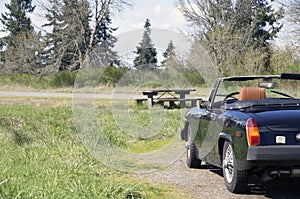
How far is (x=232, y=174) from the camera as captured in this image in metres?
→ 6.21

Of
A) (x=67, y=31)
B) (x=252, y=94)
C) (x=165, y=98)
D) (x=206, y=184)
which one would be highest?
(x=67, y=31)

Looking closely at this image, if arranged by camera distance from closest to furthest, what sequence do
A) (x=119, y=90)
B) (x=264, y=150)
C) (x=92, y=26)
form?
(x=264, y=150)
(x=119, y=90)
(x=92, y=26)

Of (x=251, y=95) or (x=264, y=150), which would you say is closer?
(x=264, y=150)

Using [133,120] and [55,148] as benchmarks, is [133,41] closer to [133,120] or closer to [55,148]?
[55,148]

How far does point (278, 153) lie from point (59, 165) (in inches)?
124

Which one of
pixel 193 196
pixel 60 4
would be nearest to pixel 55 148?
pixel 193 196

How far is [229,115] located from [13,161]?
3348 millimetres

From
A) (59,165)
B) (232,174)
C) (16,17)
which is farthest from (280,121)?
(16,17)

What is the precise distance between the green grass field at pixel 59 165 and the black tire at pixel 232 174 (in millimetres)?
646

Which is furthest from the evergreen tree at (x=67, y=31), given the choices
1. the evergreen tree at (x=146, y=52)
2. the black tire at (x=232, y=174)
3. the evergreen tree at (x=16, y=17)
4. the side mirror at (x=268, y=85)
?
the evergreen tree at (x=16, y=17)

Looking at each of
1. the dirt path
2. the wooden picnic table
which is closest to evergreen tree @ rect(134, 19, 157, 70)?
the dirt path

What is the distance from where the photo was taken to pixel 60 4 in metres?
31.6

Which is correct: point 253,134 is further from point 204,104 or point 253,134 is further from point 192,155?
point 192,155

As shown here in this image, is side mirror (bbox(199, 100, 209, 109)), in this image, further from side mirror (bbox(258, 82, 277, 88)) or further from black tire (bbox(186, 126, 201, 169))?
side mirror (bbox(258, 82, 277, 88))
